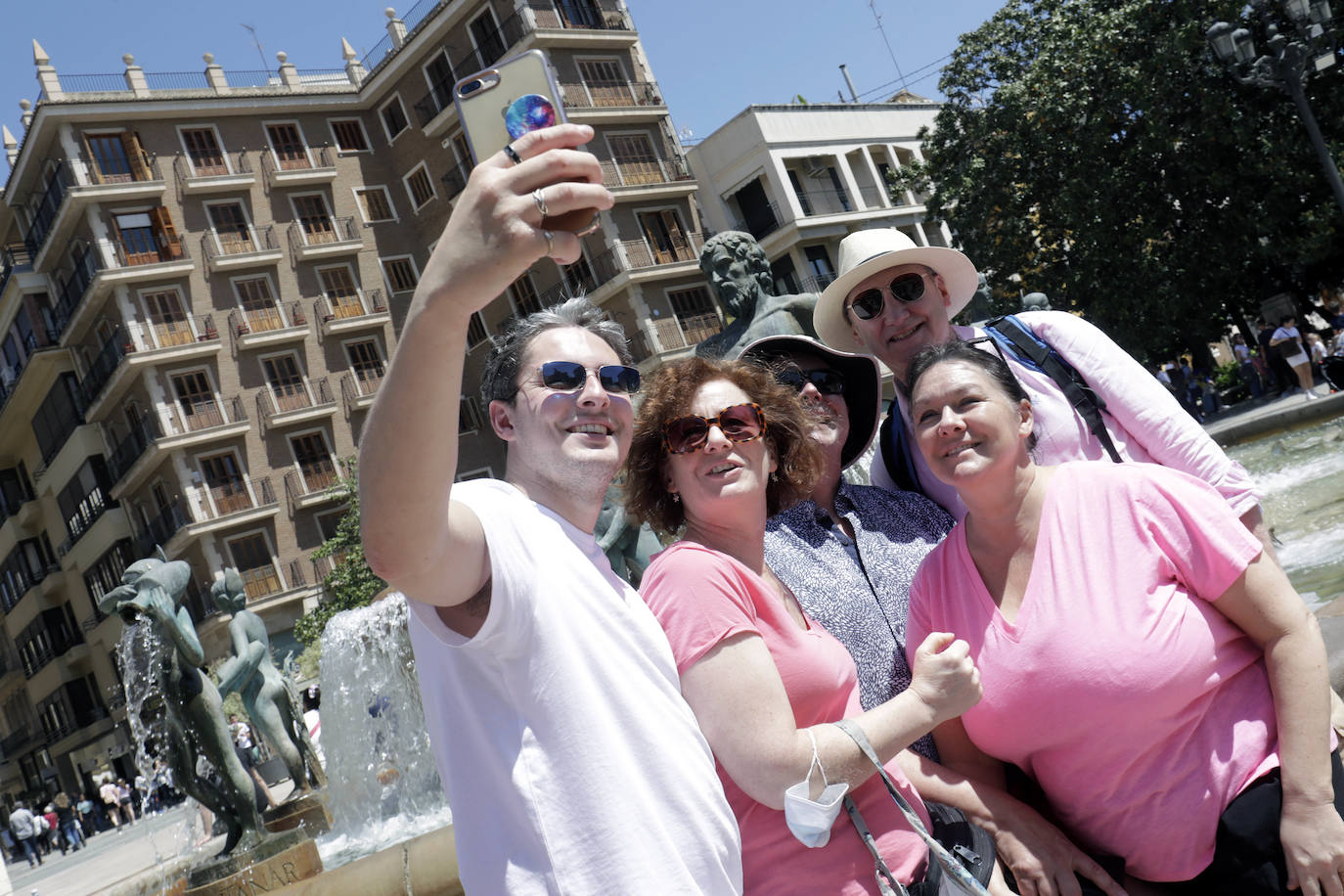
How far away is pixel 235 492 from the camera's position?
37875 millimetres

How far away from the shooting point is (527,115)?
1.76 metres

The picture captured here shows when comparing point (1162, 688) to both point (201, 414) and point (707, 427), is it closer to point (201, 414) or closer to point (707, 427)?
point (707, 427)

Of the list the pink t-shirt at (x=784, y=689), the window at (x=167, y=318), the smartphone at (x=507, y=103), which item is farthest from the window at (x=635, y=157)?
the smartphone at (x=507, y=103)

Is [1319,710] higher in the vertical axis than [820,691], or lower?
lower

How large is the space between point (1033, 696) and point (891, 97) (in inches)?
2169

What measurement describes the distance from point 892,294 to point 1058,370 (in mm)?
693

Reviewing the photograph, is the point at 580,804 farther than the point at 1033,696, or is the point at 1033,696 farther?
the point at 1033,696

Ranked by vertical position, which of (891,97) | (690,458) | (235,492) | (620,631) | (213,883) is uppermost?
(891,97)

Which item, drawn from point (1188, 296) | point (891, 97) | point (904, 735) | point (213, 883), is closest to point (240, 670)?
point (213, 883)

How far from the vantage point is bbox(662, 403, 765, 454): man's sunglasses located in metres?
2.66

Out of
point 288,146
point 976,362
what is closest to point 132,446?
point 288,146

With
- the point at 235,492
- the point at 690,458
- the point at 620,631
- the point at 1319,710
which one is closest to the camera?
the point at 620,631

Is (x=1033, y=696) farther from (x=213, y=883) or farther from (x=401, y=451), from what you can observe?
(x=213, y=883)

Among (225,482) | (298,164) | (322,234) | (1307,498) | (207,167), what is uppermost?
(207,167)
